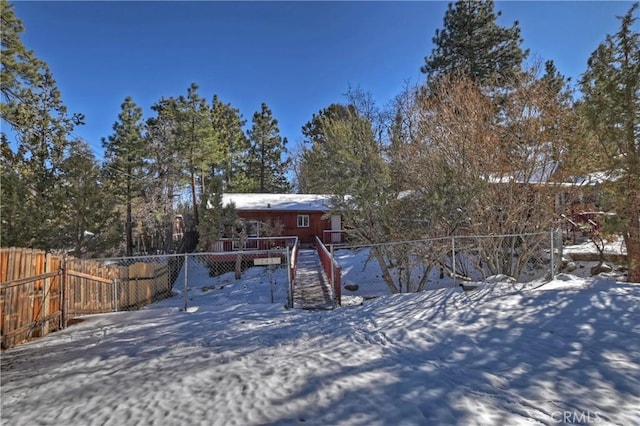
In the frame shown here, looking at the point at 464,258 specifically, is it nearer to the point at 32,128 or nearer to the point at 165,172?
the point at 32,128

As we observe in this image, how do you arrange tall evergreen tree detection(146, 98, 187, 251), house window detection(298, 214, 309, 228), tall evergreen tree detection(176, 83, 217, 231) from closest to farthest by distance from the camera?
house window detection(298, 214, 309, 228) < tall evergreen tree detection(176, 83, 217, 231) < tall evergreen tree detection(146, 98, 187, 251)

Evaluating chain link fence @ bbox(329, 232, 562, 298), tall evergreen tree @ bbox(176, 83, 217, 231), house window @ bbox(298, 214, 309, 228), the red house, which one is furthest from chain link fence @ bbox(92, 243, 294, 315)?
tall evergreen tree @ bbox(176, 83, 217, 231)

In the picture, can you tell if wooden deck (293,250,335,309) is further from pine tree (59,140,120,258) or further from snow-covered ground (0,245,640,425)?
pine tree (59,140,120,258)

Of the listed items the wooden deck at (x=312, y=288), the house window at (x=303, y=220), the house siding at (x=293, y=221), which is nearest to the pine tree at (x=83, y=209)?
the house siding at (x=293, y=221)

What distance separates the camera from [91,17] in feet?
29.2

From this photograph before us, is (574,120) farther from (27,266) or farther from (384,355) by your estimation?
(27,266)

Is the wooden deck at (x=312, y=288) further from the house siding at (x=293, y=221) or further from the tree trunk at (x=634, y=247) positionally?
the tree trunk at (x=634, y=247)

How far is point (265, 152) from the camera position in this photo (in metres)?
34.8

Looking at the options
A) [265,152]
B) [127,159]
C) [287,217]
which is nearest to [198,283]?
[287,217]

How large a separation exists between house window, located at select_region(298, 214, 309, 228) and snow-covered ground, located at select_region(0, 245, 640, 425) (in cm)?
1595

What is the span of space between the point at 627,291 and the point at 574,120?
21.6ft

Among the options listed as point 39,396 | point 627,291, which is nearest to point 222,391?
point 39,396

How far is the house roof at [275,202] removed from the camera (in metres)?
20.9

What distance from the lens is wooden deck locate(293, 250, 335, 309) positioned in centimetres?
838
